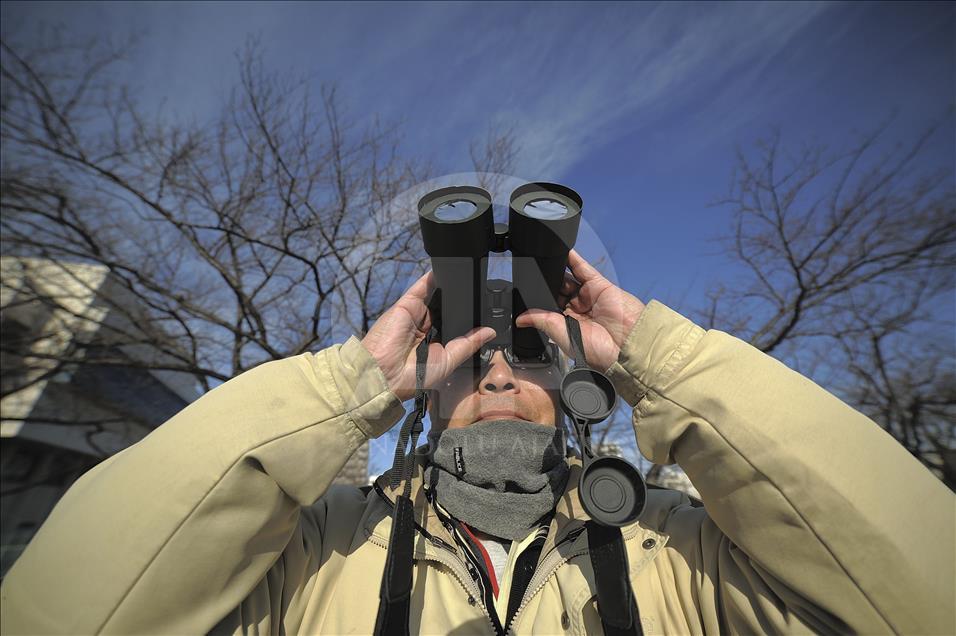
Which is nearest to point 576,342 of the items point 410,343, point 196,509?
point 410,343

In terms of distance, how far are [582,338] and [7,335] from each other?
7958mm

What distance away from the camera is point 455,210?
1.66m

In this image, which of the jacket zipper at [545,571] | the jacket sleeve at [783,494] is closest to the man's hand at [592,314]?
the jacket sleeve at [783,494]

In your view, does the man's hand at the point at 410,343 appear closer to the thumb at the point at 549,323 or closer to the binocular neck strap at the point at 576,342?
the thumb at the point at 549,323

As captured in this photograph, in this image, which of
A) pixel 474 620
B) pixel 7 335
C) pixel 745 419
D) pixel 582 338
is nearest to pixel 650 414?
pixel 745 419

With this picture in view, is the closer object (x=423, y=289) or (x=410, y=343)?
(x=410, y=343)

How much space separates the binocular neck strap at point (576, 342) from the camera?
148 cm

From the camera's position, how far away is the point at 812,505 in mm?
1152

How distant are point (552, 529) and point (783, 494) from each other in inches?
29.2

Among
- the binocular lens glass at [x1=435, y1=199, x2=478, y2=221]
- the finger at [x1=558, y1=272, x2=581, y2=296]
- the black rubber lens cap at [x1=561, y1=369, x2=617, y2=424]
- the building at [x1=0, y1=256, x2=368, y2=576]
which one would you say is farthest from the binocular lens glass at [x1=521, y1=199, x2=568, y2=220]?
the building at [x1=0, y1=256, x2=368, y2=576]

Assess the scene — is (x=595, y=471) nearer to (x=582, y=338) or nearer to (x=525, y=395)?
(x=582, y=338)

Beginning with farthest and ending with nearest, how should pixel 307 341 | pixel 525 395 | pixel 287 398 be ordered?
pixel 307 341 < pixel 525 395 < pixel 287 398

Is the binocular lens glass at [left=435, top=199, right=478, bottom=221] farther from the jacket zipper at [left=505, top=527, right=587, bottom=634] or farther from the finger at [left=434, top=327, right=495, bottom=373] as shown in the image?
the jacket zipper at [left=505, top=527, right=587, bottom=634]

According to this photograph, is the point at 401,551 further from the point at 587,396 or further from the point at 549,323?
the point at 549,323
